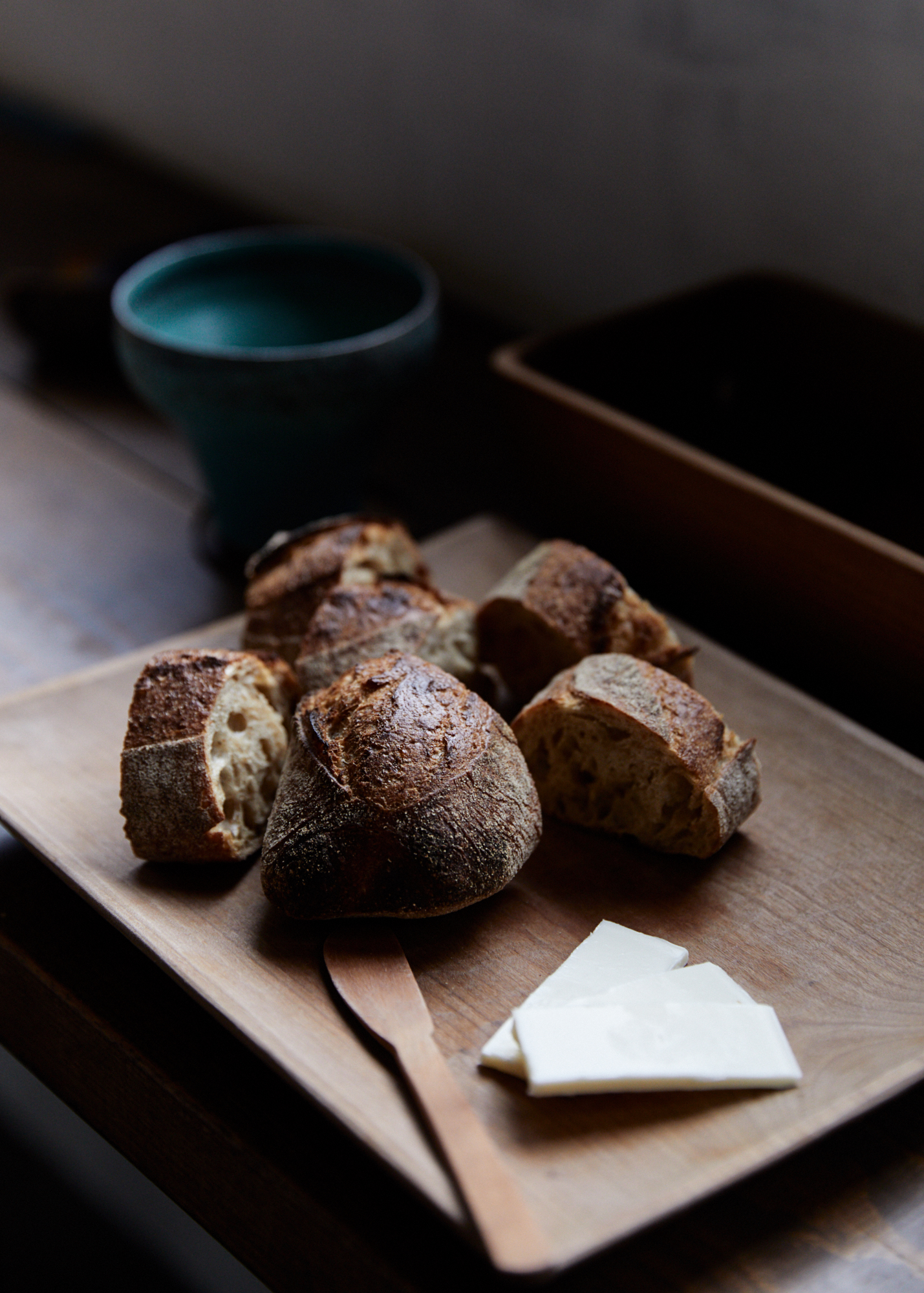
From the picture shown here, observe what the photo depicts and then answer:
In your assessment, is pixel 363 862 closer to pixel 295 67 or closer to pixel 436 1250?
pixel 436 1250

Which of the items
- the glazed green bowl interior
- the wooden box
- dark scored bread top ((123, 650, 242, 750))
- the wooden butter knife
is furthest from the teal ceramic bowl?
the wooden butter knife

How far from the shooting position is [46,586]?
4.89 feet

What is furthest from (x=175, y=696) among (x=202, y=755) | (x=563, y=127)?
(x=563, y=127)

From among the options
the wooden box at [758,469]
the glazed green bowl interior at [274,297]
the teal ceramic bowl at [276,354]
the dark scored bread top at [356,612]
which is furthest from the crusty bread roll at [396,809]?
the glazed green bowl interior at [274,297]

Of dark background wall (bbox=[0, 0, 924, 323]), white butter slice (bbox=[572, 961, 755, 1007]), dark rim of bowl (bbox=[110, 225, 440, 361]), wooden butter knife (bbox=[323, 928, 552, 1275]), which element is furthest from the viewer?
dark background wall (bbox=[0, 0, 924, 323])

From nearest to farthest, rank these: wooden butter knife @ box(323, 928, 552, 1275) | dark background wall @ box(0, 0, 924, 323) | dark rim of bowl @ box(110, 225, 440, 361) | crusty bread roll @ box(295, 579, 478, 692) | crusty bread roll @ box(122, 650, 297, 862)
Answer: wooden butter knife @ box(323, 928, 552, 1275)
crusty bread roll @ box(122, 650, 297, 862)
crusty bread roll @ box(295, 579, 478, 692)
dark rim of bowl @ box(110, 225, 440, 361)
dark background wall @ box(0, 0, 924, 323)

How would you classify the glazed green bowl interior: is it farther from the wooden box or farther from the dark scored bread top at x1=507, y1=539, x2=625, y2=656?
the dark scored bread top at x1=507, y1=539, x2=625, y2=656

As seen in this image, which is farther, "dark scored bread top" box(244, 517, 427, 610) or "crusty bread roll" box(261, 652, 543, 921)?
"dark scored bread top" box(244, 517, 427, 610)

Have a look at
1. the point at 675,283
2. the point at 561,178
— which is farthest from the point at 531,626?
the point at 561,178

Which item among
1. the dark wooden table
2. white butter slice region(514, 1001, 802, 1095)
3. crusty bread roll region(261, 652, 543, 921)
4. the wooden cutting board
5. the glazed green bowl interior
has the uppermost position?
the glazed green bowl interior

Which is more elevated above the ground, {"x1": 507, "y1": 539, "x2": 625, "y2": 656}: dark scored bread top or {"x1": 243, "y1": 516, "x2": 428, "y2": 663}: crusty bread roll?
{"x1": 507, "y1": 539, "x2": 625, "y2": 656}: dark scored bread top

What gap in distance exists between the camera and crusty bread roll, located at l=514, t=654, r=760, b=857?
984 millimetres

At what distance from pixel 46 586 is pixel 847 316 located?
0.99 meters

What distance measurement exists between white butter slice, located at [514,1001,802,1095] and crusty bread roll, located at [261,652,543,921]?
0.42 feet
